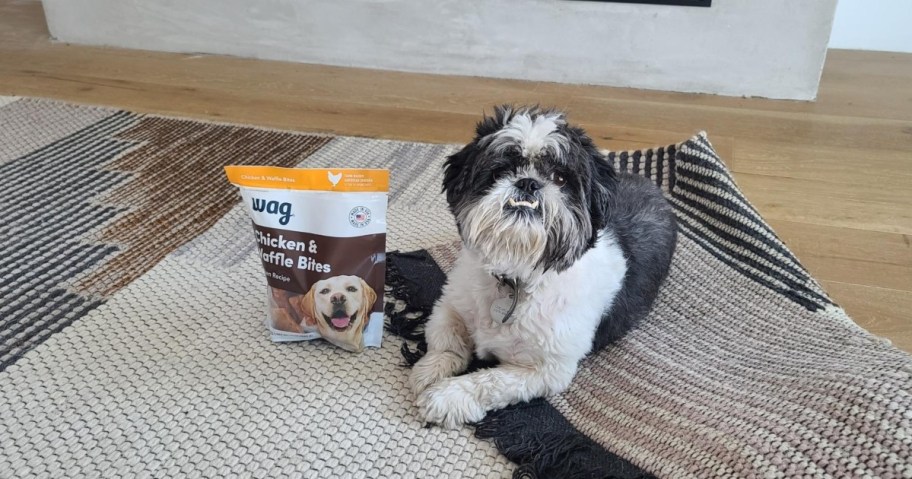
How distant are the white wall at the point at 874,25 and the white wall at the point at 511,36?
64 cm

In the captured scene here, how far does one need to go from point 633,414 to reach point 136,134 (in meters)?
1.98

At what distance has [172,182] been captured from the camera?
7.07 feet

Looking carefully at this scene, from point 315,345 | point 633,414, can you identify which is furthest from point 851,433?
point 315,345

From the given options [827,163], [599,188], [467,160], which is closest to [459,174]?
[467,160]

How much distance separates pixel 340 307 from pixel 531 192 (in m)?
0.47

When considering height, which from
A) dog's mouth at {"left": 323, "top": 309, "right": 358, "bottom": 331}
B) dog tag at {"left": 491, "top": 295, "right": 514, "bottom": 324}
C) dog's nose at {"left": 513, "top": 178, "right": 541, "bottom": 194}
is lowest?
dog's mouth at {"left": 323, "top": 309, "right": 358, "bottom": 331}

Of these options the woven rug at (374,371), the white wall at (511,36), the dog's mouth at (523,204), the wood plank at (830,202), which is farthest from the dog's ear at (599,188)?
the white wall at (511,36)

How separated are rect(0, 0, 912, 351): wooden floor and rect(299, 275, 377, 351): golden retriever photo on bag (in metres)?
1.11

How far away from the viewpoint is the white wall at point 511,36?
109 inches

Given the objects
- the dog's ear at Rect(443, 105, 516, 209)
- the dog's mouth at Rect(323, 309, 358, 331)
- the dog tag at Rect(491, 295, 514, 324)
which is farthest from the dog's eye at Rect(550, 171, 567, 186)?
the dog's mouth at Rect(323, 309, 358, 331)

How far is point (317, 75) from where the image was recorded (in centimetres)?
314

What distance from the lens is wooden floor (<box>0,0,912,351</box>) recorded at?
6.38ft

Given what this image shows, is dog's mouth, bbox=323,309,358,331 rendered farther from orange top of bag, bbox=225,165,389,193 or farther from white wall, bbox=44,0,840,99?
white wall, bbox=44,0,840,99

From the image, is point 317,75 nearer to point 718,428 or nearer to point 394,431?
point 394,431
